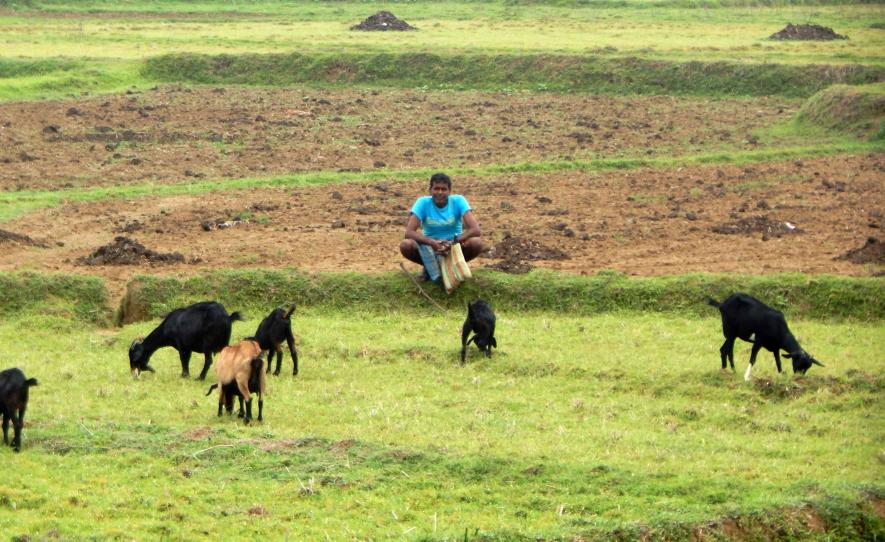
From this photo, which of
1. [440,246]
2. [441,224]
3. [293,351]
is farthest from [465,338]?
[441,224]

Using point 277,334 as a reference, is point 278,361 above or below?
below

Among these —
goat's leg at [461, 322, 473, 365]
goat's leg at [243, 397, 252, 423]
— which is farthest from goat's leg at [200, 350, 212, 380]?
goat's leg at [461, 322, 473, 365]

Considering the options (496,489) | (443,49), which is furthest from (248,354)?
(443,49)

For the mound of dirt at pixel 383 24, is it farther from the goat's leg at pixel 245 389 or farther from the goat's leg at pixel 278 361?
the goat's leg at pixel 245 389

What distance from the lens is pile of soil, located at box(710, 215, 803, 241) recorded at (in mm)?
21266

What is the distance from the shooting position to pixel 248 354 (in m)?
13.0

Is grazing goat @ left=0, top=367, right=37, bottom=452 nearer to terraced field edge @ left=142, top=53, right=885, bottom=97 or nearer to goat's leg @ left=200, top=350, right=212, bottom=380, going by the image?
goat's leg @ left=200, top=350, right=212, bottom=380

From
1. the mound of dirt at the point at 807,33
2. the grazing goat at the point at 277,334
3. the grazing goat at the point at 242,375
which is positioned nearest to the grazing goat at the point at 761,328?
the grazing goat at the point at 277,334

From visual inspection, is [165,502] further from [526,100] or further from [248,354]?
[526,100]

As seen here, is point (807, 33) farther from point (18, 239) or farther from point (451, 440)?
point (451, 440)

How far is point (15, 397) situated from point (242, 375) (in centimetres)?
221

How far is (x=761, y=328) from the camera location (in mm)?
14344

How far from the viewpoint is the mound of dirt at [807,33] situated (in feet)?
155

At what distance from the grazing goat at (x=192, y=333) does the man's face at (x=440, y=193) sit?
155 inches
